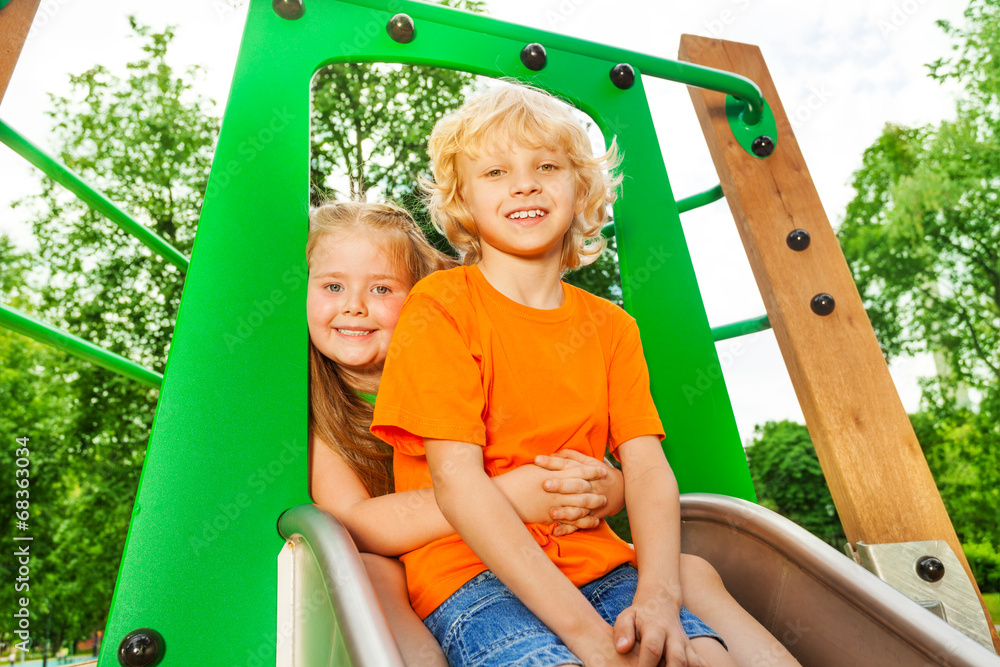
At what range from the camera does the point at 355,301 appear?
1221 mm

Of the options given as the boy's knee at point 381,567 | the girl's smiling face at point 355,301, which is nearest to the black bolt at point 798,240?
the girl's smiling face at point 355,301

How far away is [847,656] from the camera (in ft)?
2.84

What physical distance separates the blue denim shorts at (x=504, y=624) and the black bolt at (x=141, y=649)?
379 millimetres

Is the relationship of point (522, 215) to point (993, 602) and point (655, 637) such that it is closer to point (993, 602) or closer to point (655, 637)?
point (655, 637)

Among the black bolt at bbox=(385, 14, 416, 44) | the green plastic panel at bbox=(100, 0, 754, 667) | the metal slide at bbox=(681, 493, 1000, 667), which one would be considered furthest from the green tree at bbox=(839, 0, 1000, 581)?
the black bolt at bbox=(385, 14, 416, 44)

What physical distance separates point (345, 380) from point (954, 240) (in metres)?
12.4

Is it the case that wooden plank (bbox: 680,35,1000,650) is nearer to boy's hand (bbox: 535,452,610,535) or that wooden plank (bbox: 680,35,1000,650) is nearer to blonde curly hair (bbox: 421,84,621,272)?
blonde curly hair (bbox: 421,84,621,272)

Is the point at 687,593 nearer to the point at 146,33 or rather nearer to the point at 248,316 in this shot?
the point at 248,316

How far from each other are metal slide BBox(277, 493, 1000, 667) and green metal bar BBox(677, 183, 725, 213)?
0.82 m

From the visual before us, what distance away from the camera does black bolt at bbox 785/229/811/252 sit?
154cm

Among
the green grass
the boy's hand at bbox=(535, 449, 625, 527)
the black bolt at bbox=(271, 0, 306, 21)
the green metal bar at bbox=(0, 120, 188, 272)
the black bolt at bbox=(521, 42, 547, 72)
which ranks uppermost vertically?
the black bolt at bbox=(271, 0, 306, 21)

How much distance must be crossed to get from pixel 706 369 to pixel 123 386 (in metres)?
7.13

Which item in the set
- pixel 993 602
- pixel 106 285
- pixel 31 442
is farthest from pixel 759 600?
pixel 993 602

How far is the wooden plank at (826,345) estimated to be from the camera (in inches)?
52.3
